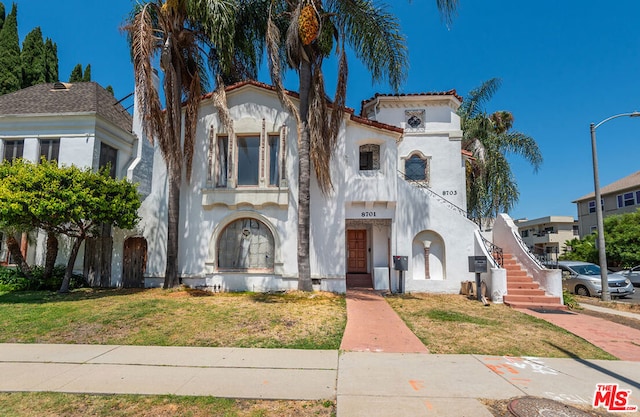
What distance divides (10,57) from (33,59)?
2.02 m

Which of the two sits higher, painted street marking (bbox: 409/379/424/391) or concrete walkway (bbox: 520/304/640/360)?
painted street marking (bbox: 409/379/424/391)

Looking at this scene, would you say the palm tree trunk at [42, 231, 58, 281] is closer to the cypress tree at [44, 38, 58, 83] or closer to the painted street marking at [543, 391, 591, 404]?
the painted street marking at [543, 391, 591, 404]

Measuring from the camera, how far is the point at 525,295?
39.7 ft

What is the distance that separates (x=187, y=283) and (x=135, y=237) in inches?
125

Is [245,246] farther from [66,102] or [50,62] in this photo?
[50,62]

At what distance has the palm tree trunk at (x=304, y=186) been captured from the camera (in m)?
12.1

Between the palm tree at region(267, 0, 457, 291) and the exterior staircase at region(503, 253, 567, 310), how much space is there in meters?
7.45

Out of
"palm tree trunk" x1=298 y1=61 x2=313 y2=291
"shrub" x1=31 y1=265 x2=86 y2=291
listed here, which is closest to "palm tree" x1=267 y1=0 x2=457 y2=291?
"palm tree trunk" x1=298 y1=61 x2=313 y2=291

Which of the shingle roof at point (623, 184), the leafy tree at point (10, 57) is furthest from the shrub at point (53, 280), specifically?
the shingle roof at point (623, 184)

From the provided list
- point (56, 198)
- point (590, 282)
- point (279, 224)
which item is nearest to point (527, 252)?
point (590, 282)

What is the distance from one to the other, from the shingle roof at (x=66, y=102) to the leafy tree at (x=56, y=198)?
16.4 ft

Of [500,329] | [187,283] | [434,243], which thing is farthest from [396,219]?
[187,283]

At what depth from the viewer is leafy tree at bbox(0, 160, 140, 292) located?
10.8 metres

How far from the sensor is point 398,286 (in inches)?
530
